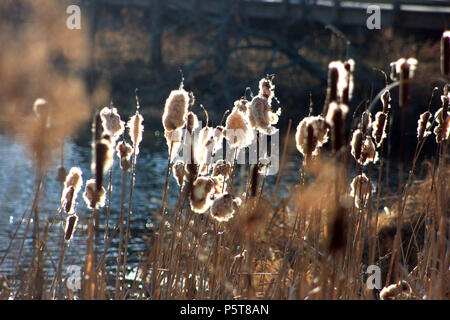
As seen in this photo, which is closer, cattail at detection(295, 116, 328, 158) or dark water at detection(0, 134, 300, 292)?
cattail at detection(295, 116, 328, 158)

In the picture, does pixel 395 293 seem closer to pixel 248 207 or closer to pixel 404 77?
pixel 248 207

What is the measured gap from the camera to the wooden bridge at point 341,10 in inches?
608

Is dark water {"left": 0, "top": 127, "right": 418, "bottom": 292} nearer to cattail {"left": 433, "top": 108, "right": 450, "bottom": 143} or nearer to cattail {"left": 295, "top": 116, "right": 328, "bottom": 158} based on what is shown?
cattail {"left": 433, "top": 108, "right": 450, "bottom": 143}

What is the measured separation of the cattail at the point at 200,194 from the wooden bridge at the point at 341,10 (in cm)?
1364

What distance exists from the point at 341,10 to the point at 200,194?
15663 mm

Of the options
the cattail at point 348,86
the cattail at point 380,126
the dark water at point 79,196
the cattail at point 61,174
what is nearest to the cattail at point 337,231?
the cattail at point 348,86

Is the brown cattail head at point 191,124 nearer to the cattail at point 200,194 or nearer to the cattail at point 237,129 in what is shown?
the cattail at point 237,129

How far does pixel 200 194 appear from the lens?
177 centimetres

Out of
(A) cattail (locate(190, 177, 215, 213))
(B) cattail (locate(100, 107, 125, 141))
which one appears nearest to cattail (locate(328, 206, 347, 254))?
(A) cattail (locate(190, 177, 215, 213))

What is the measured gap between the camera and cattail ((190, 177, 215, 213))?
1756mm

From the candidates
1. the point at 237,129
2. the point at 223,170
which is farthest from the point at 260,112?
the point at 223,170

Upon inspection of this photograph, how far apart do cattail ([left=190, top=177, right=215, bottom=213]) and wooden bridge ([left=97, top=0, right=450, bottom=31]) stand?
44.8 ft

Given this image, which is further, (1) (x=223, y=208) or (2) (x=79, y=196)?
(2) (x=79, y=196)
